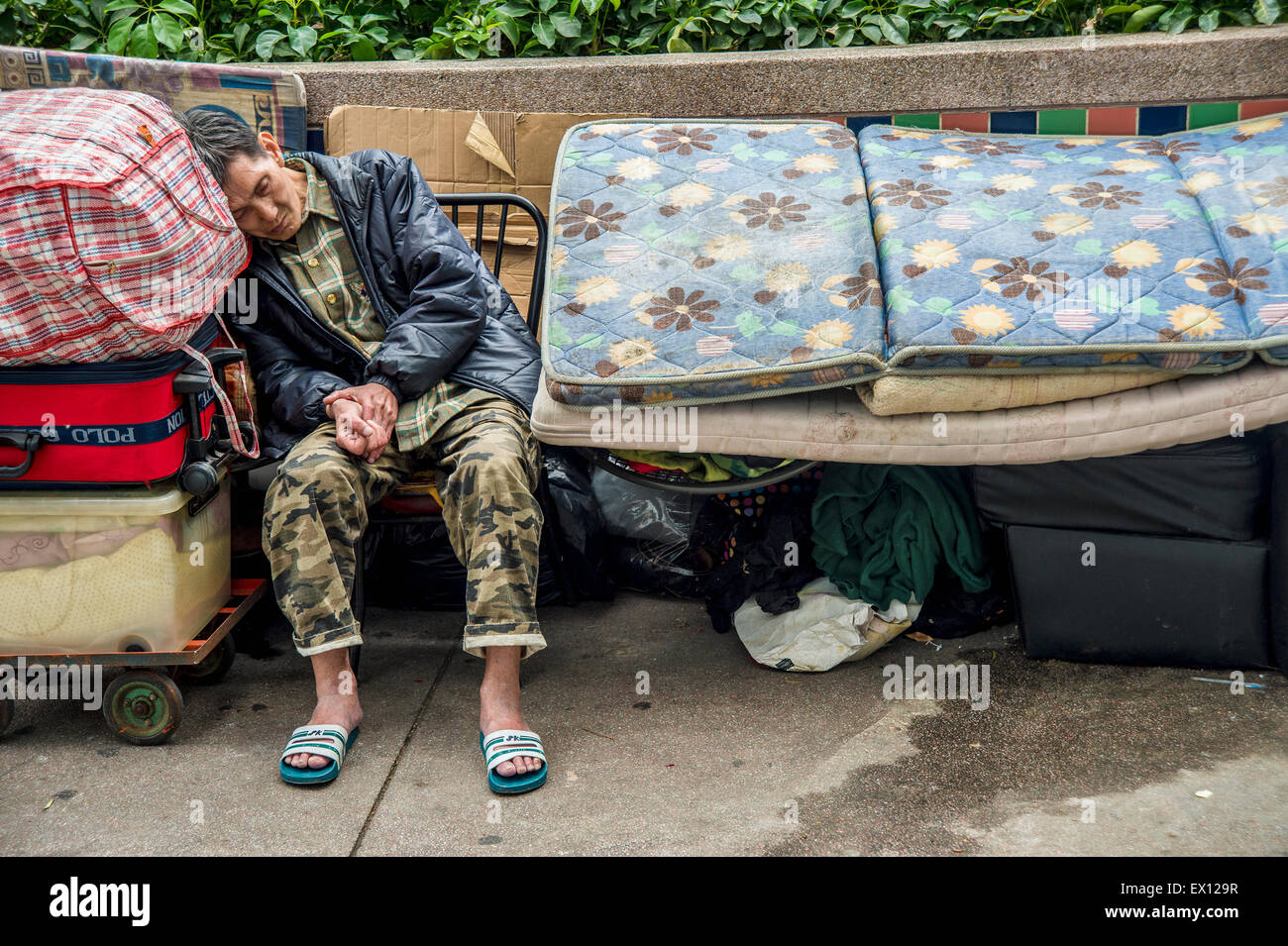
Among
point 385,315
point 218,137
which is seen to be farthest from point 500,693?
point 218,137

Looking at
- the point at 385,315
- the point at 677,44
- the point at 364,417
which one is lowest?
the point at 364,417

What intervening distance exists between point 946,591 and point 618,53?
78.8 inches

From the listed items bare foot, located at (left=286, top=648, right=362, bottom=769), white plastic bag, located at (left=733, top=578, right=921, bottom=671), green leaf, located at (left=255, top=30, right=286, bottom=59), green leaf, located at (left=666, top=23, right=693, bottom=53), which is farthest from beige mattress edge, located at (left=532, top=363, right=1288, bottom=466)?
green leaf, located at (left=255, top=30, right=286, bottom=59)

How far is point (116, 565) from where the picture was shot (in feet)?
7.04

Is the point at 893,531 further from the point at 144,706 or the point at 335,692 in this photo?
the point at 144,706

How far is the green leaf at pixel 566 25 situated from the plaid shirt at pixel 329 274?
1.21 m

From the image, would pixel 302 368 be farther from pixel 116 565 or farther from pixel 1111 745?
pixel 1111 745

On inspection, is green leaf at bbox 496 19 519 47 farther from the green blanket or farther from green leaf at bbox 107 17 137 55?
the green blanket

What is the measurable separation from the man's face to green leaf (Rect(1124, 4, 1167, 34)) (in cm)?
245

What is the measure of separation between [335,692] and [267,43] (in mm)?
2290

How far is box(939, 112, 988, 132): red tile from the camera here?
3020mm

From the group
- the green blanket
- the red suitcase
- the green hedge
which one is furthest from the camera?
the green hedge

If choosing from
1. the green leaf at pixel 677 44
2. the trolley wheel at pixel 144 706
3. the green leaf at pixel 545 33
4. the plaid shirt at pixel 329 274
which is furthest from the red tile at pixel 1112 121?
the trolley wheel at pixel 144 706

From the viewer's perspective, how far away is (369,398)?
7.63 feet
